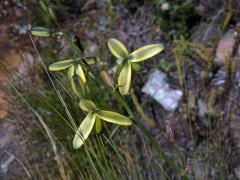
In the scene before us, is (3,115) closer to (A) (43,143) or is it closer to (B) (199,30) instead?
(A) (43,143)

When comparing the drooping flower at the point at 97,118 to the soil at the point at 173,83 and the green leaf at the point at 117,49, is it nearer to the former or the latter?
the green leaf at the point at 117,49

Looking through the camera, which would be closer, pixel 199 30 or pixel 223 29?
pixel 223 29

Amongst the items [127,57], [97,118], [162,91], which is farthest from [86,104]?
[162,91]

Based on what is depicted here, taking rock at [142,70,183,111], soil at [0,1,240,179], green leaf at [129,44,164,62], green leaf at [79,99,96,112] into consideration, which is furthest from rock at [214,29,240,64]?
green leaf at [79,99,96,112]

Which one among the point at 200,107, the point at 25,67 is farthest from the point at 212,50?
the point at 25,67

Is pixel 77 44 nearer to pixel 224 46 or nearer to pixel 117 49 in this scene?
pixel 117 49

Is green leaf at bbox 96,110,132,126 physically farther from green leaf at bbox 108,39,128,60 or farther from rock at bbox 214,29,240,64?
rock at bbox 214,29,240,64
